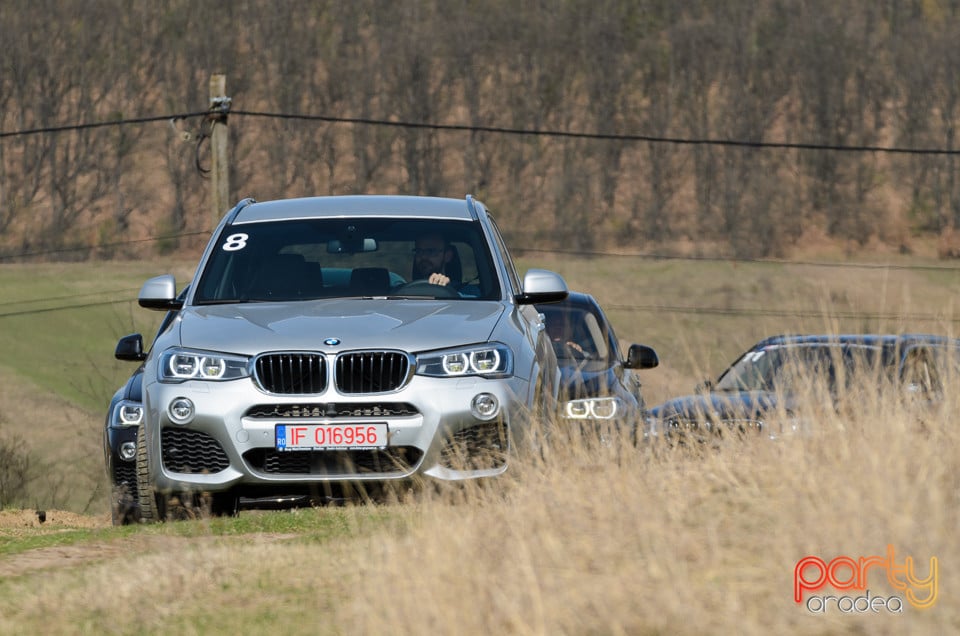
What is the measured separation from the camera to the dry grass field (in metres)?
5.23

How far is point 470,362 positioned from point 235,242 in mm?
2085

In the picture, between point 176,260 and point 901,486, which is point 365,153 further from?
point 901,486

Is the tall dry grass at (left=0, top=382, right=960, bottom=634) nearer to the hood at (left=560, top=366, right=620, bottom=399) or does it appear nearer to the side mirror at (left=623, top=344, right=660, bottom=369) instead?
the hood at (left=560, top=366, right=620, bottom=399)

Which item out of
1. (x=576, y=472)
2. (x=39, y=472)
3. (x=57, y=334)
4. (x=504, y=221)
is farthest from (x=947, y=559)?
(x=504, y=221)

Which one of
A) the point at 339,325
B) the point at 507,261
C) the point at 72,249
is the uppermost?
the point at 507,261

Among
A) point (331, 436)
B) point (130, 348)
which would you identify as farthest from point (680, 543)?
point (130, 348)

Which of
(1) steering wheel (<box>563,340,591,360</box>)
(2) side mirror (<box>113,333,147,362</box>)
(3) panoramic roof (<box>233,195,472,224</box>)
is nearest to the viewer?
(3) panoramic roof (<box>233,195,472,224</box>)

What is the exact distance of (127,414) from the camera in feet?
33.5

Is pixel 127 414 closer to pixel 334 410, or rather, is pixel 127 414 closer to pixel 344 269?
pixel 344 269

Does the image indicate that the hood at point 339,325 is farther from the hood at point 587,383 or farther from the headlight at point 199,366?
the hood at point 587,383

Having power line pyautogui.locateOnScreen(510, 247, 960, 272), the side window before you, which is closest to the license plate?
the side window

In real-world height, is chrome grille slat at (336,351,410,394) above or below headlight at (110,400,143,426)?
above

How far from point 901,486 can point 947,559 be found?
0.62 metres

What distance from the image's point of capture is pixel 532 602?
17.5 ft
